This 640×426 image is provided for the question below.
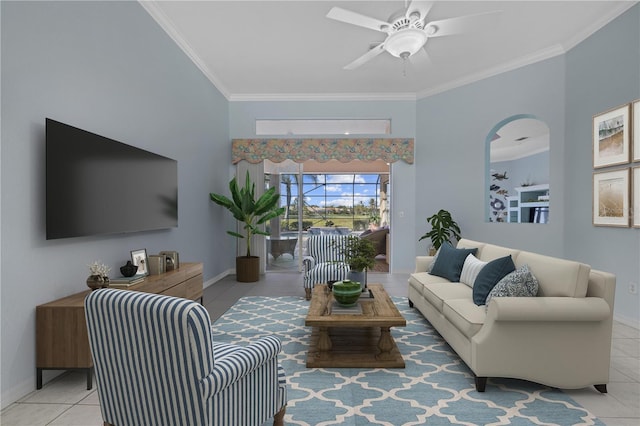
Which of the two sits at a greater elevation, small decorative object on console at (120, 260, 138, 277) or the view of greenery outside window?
the view of greenery outside window

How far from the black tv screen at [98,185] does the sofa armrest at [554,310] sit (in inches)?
119

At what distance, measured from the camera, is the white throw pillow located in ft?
11.2

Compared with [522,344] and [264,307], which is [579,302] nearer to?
[522,344]

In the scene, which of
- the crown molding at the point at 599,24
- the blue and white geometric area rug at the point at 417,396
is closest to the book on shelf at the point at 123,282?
the blue and white geometric area rug at the point at 417,396

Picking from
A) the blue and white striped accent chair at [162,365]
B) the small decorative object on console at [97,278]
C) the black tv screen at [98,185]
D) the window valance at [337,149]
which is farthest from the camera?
the window valance at [337,149]

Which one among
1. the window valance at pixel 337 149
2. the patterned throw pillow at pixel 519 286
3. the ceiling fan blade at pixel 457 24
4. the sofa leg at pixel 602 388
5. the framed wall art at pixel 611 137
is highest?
the ceiling fan blade at pixel 457 24

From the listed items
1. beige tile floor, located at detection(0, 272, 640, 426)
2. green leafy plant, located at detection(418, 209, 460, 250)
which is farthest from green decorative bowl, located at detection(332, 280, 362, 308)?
green leafy plant, located at detection(418, 209, 460, 250)

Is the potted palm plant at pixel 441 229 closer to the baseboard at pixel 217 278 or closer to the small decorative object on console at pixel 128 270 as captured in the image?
the baseboard at pixel 217 278

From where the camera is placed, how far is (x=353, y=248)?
3.41m

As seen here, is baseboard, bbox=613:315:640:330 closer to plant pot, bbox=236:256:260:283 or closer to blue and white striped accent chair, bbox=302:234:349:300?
blue and white striped accent chair, bbox=302:234:349:300

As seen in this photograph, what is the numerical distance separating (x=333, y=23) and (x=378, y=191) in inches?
288

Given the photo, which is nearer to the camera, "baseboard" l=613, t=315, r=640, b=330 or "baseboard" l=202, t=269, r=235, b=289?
"baseboard" l=613, t=315, r=640, b=330

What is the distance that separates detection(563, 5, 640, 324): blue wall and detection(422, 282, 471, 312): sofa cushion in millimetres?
1818

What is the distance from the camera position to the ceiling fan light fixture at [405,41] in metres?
3.19
